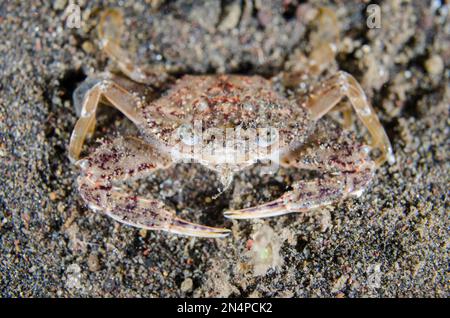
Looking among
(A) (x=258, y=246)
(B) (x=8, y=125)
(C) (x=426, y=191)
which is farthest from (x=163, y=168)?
(C) (x=426, y=191)

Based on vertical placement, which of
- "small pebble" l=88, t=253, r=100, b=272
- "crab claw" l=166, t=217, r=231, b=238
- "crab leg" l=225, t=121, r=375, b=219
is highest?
"crab leg" l=225, t=121, r=375, b=219

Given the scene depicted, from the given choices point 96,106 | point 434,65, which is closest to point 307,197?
point 96,106

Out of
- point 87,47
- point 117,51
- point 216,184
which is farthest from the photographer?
point 87,47

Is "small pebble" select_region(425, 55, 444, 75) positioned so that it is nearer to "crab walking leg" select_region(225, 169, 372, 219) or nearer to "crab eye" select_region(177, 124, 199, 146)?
"crab walking leg" select_region(225, 169, 372, 219)

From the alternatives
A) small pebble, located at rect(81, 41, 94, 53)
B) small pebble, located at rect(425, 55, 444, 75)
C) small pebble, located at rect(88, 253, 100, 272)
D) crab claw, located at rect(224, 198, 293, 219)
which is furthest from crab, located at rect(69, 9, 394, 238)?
small pebble, located at rect(425, 55, 444, 75)

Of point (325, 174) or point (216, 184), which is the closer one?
point (325, 174)

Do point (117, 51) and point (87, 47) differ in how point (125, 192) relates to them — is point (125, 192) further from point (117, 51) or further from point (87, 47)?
point (87, 47)

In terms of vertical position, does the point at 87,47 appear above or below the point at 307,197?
above
